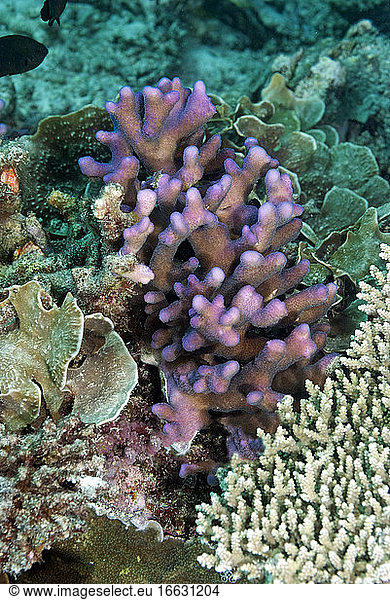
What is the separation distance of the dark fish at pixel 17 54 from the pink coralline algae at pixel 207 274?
1978 mm

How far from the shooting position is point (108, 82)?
5480 millimetres

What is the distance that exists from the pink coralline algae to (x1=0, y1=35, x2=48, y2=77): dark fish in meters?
1.98

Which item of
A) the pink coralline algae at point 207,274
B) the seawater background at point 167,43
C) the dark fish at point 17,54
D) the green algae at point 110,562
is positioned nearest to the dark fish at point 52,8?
the dark fish at point 17,54

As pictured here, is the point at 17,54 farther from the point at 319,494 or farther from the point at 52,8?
the point at 319,494

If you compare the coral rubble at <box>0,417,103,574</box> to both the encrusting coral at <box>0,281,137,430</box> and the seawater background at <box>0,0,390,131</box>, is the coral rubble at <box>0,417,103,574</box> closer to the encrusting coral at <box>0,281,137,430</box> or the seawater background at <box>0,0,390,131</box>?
the encrusting coral at <box>0,281,137,430</box>

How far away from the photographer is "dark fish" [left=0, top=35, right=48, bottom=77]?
3.57 m

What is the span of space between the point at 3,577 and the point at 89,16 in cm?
633

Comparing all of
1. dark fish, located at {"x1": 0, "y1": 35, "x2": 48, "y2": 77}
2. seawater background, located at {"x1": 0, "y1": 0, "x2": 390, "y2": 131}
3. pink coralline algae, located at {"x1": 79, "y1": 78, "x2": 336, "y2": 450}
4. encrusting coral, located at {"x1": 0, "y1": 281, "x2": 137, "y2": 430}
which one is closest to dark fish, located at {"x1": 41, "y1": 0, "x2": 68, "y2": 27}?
dark fish, located at {"x1": 0, "y1": 35, "x2": 48, "y2": 77}

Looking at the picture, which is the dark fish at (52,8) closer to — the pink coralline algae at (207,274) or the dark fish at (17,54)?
the dark fish at (17,54)

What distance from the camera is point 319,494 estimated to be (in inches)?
66.1

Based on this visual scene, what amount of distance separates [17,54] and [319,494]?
148 inches

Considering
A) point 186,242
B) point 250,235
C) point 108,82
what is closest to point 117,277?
point 186,242

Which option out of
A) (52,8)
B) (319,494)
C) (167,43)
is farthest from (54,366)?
(167,43)

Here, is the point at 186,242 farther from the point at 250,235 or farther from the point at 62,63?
the point at 62,63
